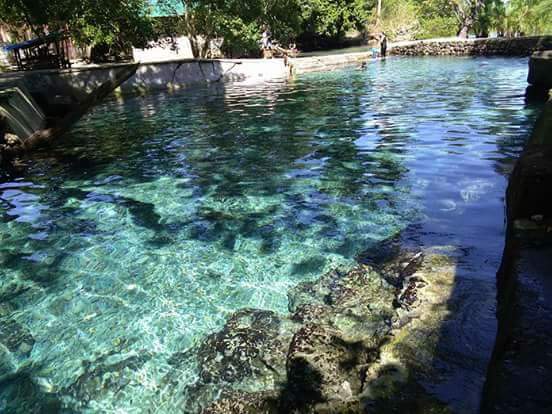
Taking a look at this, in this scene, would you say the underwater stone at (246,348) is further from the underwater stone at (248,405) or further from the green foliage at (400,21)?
the green foliage at (400,21)

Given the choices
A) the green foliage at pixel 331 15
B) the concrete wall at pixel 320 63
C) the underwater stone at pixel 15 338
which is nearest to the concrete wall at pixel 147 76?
the concrete wall at pixel 320 63

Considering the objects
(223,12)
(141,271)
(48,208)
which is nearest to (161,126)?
(48,208)

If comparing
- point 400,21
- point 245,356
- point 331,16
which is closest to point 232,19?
point 331,16

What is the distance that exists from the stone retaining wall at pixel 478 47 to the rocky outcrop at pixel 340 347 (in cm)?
3510

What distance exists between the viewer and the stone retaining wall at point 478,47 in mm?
34491

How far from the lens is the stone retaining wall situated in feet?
113

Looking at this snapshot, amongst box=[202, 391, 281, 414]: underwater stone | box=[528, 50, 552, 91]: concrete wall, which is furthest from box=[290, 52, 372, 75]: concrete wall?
box=[202, 391, 281, 414]: underwater stone

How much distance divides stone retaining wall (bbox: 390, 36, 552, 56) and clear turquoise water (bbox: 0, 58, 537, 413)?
24.2 meters

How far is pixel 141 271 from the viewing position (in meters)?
6.16

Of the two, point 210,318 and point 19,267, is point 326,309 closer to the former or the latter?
point 210,318

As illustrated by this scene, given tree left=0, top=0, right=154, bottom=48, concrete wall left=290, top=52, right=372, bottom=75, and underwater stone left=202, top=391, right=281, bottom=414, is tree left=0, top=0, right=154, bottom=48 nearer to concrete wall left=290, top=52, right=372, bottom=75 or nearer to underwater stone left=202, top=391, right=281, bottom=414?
concrete wall left=290, top=52, right=372, bottom=75

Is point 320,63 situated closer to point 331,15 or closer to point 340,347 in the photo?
point 331,15

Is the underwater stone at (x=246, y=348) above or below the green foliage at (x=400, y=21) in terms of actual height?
below

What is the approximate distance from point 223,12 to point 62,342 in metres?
29.0
